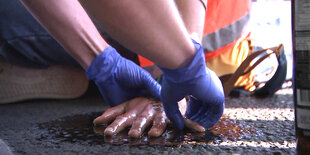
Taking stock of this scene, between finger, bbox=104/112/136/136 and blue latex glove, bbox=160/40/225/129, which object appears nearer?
blue latex glove, bbox=160/40/225/129

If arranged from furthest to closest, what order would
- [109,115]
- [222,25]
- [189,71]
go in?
[222,25]
[109,115]
[189,71]

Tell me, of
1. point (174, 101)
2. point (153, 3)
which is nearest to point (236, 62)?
point (174, 101)

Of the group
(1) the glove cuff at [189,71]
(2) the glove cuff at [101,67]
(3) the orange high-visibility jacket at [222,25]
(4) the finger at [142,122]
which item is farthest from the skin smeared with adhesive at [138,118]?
(3) the orange high-visibility jacket at [222,25]

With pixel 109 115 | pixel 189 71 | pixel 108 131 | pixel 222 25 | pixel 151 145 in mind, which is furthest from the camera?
pixel 222 25

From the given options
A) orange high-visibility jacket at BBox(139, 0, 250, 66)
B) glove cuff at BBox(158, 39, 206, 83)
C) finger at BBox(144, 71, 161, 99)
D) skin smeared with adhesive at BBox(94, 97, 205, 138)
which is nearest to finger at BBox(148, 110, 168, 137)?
skin smeared with adhesive at BBox(94, 97, 205, 138)

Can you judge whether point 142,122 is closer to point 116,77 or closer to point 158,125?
point 158,125

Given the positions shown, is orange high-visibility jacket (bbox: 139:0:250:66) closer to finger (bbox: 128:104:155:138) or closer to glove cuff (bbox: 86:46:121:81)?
glove cuff (bbox: 86:46:121:81)

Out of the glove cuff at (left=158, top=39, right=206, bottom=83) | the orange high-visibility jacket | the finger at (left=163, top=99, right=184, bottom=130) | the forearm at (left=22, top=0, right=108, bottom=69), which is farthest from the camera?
the orange high-visibility jacket

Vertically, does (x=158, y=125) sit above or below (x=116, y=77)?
below

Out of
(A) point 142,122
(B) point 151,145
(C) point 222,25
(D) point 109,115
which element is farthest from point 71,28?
(C) point 222,25
